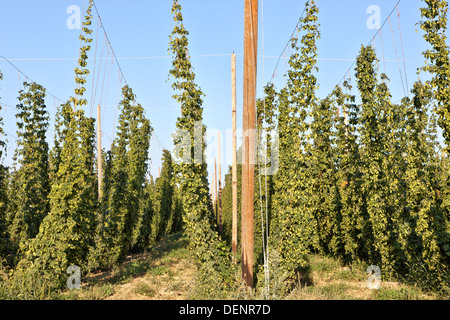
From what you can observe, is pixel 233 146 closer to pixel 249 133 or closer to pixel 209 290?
pixel 249 133

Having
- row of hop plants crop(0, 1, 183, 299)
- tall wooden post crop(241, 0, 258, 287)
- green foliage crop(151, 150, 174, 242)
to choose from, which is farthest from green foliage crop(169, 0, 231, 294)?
green foliage crop(151, 150, 174, 242)

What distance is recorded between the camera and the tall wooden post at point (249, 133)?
7668 mm

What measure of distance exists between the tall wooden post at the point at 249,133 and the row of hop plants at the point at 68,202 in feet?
12.0

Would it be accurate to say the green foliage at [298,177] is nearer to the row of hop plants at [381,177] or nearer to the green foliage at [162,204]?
the row of hop plants at [381,177]

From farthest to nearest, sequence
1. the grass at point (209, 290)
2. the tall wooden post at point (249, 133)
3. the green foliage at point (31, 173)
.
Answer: the green foliage at point (31, 173), the tall wooden post at point (249, 133), the grass at point (209, 290)

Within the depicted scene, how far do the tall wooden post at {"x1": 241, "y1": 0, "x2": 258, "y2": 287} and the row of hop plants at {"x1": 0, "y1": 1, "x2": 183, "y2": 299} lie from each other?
3.65m

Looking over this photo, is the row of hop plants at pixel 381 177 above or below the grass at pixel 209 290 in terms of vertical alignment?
above

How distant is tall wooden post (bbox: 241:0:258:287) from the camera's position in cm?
767

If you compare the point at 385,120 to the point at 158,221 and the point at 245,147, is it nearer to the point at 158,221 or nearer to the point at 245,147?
the point at 245,147

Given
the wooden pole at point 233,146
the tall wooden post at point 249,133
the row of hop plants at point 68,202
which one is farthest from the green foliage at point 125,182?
the tall wooden post at point 249,133

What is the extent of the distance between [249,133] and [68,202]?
14.1 feet
